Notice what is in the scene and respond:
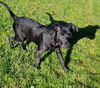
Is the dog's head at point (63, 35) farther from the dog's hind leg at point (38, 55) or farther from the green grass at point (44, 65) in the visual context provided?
the green grass at point (44, 65)

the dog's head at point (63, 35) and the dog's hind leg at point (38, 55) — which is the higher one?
the dog's head at point (63, 35)

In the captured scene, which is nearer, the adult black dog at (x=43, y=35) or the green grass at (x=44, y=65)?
the adult black dog at (x=43, y=35)

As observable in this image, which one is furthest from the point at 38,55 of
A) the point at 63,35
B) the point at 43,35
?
the point at 63,35

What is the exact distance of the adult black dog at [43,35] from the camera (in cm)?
655

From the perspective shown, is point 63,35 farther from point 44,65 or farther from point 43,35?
point 44,65

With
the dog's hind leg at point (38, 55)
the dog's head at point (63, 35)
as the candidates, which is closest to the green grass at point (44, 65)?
the dog's hind leg at point (38, 55)

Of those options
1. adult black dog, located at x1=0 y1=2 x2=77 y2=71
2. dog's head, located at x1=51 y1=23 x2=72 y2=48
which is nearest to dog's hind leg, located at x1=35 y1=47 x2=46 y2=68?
adult black dog, located at x1=0 y1=2 x2=77 y2=71

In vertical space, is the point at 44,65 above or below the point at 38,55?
below

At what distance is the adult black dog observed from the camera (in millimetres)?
6551

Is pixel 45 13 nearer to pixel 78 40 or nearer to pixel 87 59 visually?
pixel 78 40

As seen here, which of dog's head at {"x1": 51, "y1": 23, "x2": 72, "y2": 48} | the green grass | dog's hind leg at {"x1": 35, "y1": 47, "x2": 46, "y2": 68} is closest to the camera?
dog's head at {"x1": 51, "y1": 23, "x2": 72, "y2": 48}

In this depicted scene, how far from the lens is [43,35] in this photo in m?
7.00

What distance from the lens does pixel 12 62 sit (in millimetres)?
7277

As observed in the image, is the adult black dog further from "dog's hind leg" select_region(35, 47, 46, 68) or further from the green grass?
the green grass
